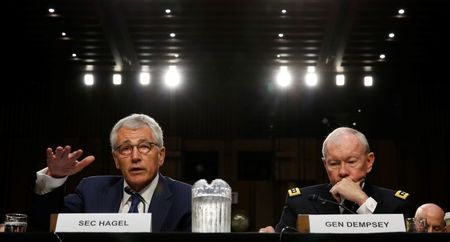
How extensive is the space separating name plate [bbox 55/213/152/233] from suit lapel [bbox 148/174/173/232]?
0.71 meters

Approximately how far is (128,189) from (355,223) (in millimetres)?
1337

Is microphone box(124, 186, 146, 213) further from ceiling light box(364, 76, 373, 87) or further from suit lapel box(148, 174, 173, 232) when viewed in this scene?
ceiling light box(364, 76, 373, 87)

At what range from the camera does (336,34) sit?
1093cm

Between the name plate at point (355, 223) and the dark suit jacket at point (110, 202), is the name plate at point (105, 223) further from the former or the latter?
the dark suit jacket at point (110, 202)

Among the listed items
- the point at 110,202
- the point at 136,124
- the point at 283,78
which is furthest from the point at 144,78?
the point at 110,202

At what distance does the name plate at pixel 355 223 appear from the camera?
201 cm

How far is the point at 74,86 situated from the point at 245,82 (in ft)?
12.0

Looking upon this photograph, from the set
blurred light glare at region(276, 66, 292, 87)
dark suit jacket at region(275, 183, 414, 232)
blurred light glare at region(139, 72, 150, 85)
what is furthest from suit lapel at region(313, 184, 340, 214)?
blurred light glare at region(139, 72, 150, 85)

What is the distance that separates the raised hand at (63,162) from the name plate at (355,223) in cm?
114

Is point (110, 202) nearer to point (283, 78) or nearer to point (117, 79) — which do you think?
point (283, 78)

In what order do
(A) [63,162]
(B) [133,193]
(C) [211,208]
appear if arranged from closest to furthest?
(C) [211,208], (A) [63,162], (B) [133,193]

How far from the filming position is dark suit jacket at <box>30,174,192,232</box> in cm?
280

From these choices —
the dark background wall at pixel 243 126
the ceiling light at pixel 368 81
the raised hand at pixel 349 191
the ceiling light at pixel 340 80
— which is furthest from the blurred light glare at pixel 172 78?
the raised hand at pixel 349 191

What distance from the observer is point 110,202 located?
9.66ft
